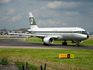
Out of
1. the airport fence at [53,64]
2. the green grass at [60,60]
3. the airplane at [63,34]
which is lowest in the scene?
the green grass at [60,60]

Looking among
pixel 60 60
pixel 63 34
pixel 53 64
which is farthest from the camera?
pixel 63 34

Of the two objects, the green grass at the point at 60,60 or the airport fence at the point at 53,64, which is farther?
A: the green grass at the point at 60,60

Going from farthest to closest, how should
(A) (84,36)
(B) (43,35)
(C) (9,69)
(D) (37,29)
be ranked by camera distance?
(D) (37,29), (B) (43,35), (A) (84,36), (C) (9,69)

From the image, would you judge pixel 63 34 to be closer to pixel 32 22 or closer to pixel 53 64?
pixel 32 22

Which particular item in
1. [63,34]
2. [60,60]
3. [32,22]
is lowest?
[60,60]

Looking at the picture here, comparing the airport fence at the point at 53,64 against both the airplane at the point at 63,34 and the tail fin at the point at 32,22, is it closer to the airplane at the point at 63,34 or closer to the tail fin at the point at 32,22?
the airplane at the point at 63,34

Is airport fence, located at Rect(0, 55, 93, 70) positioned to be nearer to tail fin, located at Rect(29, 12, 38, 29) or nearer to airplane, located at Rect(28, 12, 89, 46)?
airplane, located at Rect(28, 12, 89, 46)

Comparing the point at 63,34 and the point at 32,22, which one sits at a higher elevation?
the point at 32,22

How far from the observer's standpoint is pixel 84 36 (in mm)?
40750

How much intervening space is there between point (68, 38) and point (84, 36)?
455 centimetres

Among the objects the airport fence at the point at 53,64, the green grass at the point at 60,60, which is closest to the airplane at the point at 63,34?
A: the green grass at the point at 60,60

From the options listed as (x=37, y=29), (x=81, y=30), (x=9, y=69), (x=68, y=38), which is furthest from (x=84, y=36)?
(x=9, y=69)

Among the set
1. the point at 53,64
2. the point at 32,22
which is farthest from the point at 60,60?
the point at 32,22

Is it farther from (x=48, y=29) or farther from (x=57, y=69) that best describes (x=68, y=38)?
(x=57, y=69)
